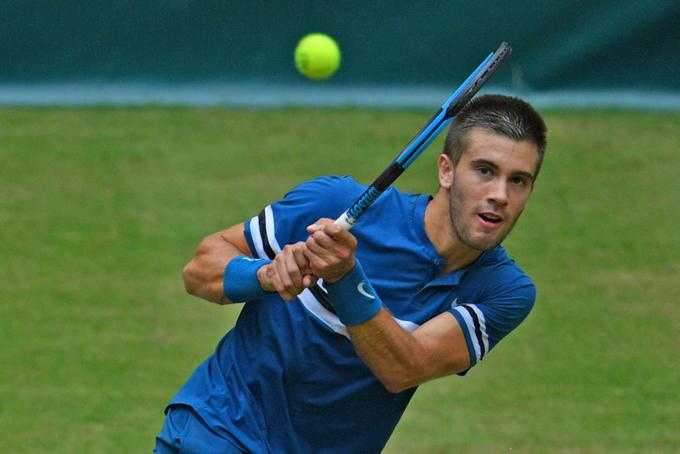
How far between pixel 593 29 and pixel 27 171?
13.8 ft

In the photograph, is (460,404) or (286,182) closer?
(460,404)

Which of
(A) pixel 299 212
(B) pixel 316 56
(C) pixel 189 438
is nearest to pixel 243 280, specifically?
(A) pixel 299 212

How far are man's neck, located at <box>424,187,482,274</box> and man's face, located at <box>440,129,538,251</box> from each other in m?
0.04

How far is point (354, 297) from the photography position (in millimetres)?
3883

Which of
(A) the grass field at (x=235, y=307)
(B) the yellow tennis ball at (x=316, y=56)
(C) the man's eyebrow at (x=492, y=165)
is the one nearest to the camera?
(C) the man's eyebrow at (x=492, y=165)

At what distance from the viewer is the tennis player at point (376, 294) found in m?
4.16

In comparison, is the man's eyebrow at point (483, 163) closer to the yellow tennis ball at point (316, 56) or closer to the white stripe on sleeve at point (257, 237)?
the white stripe on sleeve at point (257, 237)

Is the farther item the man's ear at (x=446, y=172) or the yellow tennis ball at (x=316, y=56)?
the yellow tennis ball at (x=316, y=56)

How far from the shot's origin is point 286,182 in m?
9.38

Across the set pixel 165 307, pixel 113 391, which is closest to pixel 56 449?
pixel 113 391

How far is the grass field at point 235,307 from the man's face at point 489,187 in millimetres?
2645

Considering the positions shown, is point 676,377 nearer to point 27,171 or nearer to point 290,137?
point 290,137

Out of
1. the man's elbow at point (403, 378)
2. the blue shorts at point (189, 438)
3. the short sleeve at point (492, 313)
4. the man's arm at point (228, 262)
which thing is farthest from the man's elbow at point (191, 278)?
the short sleeve at point (492, 313)

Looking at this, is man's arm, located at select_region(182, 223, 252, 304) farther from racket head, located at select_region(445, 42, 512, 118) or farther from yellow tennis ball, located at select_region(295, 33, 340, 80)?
yellow tennis ball, located at select_region(295, 33, 340, 80)
